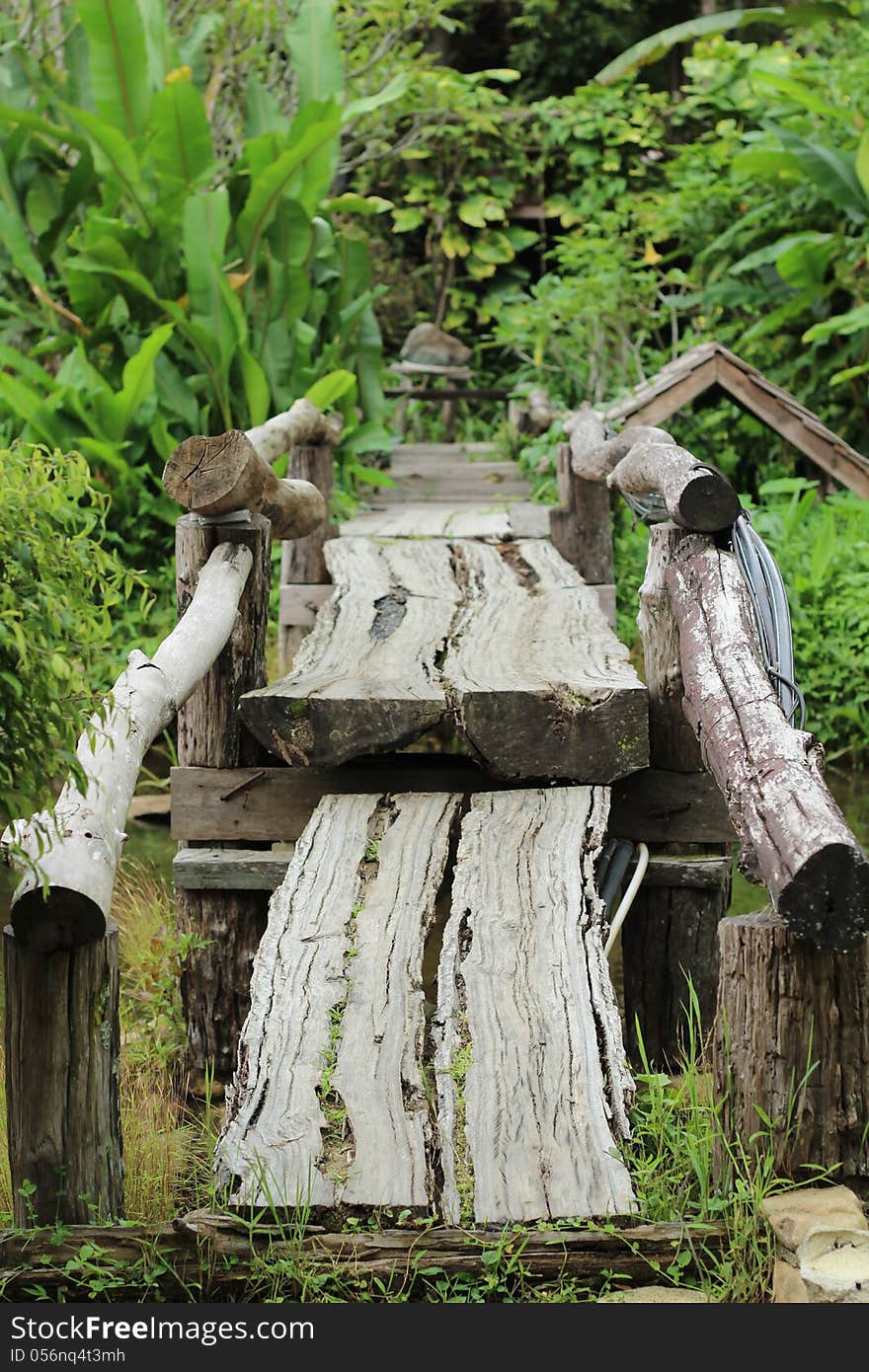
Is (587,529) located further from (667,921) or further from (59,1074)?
(59,1074)

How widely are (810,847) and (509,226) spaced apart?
13.6 meters

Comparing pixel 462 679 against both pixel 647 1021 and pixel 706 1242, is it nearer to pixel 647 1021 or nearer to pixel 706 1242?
pixel 647 1021

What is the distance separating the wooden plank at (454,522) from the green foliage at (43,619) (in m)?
4.28

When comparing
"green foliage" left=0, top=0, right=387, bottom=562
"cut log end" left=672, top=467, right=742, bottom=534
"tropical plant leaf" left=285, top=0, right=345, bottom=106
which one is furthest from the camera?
"tropical plant leaf" left=285, top=0, right=345, bottom=106

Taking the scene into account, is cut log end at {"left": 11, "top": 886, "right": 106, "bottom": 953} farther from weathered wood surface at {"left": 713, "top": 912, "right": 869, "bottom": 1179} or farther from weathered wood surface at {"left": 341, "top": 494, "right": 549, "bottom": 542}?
weathered wood surface at {"left": 341, "top": 494, "right": 549, "bottom": 542}

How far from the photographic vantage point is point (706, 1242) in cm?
216

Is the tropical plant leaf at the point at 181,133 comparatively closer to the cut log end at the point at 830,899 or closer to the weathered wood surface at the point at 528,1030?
the weathered wood surface at the point at 528,1030

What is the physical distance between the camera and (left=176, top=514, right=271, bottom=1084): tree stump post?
150 inches

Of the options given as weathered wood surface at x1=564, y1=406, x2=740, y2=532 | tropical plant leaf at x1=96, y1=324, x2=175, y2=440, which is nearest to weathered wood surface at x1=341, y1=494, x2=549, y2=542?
weathered wood surface at x1=564, y1=406, x2=740, y2=532

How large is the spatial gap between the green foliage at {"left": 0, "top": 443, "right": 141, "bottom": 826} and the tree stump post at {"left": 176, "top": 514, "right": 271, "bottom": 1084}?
173 centimetres

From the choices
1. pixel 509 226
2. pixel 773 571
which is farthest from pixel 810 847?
pixel 509 226

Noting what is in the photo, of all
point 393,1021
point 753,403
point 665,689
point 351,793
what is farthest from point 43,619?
point 753,403

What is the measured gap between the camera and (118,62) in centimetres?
804

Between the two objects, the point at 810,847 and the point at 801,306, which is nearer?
the point at 810,847
